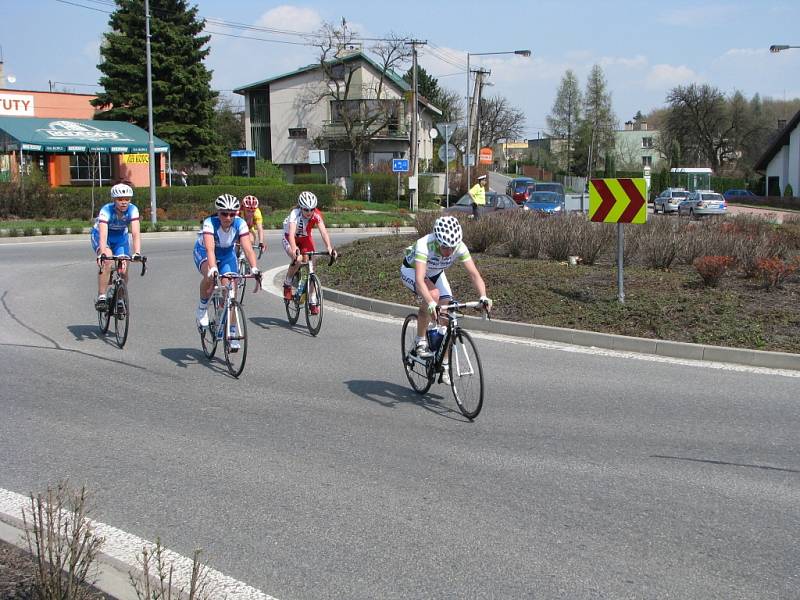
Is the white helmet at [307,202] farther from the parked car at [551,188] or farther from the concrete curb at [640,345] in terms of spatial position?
the parked car at [551,188]

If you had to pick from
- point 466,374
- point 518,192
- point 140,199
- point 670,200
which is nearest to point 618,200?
point 466,374

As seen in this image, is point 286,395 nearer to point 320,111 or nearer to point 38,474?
point 38,474

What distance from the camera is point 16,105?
44.8m

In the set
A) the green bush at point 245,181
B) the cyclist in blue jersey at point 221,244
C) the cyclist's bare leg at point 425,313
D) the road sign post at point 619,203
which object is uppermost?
the green bush at point 245,181

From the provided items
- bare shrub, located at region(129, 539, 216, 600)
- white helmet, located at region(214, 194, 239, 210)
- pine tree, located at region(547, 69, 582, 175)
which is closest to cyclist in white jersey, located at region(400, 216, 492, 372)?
white helmet, located at region(214, 194, 239, 210)

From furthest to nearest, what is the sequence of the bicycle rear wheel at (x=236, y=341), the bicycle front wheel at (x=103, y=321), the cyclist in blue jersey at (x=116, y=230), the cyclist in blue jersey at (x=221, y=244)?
1. the bicycle front wheel at (x=103, y=321)
2. the cyclist in blue jersey at (x=116, y=230)
3. the cyclist in blue jersey at (x=221, y=244)
4. the bicycle rear wheel at (x=236, y=341)

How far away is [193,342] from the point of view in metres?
10.9

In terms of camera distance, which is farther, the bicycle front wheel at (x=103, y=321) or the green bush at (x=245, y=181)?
the green bush at (x=245, y=181)

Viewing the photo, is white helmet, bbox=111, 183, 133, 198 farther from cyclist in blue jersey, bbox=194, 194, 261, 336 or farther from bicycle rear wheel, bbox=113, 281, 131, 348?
cyclist in blue jersey, bbox=194, 194, 261, 336

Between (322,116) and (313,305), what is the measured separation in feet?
197

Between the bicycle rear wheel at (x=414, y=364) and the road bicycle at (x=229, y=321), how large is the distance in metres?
1.64

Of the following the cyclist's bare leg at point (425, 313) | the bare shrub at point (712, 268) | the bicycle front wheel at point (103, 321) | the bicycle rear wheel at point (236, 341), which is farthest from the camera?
the bare shrub at point (712, 268)

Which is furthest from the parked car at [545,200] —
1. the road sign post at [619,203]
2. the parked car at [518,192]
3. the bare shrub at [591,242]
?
the road sign post at [619,203]

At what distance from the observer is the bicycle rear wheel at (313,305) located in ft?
38.0
